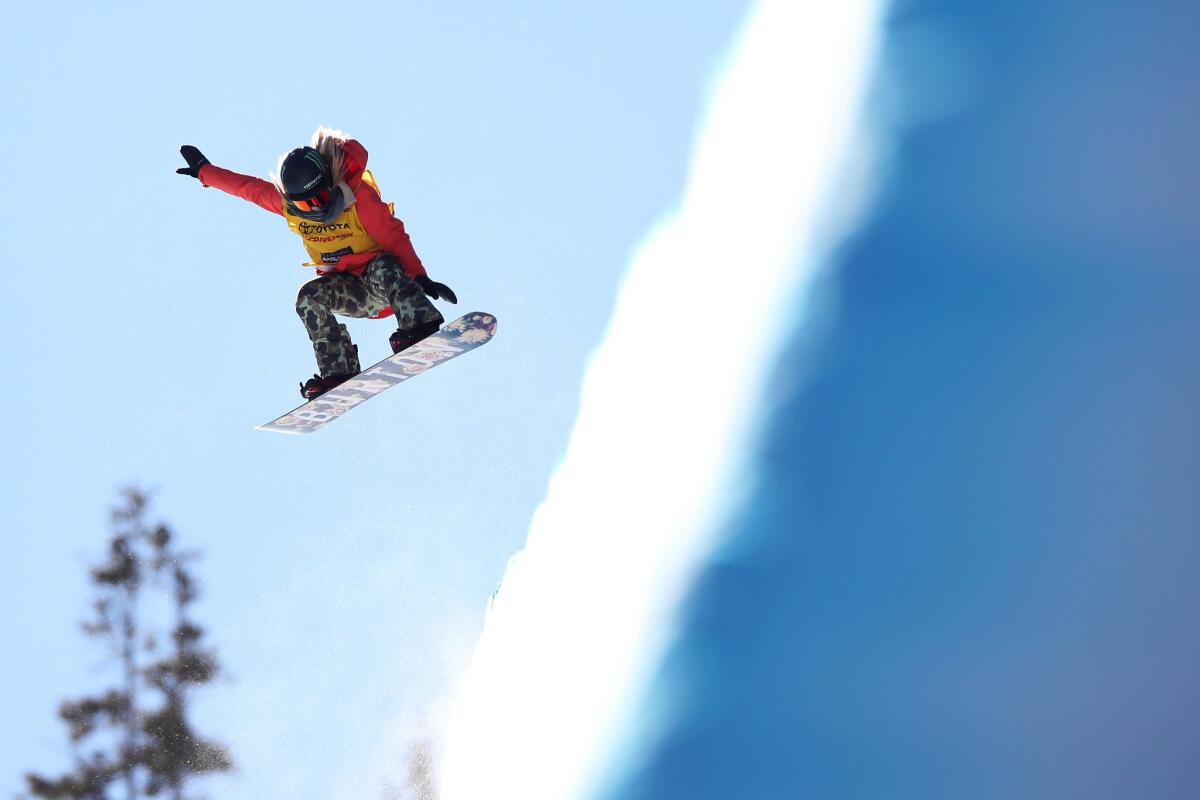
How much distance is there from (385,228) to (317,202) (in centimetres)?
54

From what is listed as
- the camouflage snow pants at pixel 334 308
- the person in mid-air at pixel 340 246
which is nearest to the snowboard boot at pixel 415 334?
the person in mid-air at pixel 340 246

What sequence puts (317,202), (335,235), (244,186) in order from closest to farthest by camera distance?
(317,202), (335,235), (244,186)

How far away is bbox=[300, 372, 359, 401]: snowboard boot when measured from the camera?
34.0 ft

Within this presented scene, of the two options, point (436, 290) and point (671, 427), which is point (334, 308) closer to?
point (436, 290)

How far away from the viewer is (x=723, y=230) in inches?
414

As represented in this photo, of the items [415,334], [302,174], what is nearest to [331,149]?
[302,174]

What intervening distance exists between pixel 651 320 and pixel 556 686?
2912 millimetres

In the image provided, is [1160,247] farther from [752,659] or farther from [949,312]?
[752,659]

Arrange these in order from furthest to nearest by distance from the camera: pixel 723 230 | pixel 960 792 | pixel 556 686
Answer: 1. pixel 723 230
2. pixel 556 686
3. pixel 960 792

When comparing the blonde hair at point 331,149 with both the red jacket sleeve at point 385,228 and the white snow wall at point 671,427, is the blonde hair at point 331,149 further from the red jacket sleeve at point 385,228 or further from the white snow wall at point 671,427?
the white snow wall at point 671,427

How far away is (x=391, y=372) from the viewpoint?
10367mm

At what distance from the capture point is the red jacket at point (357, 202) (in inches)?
389

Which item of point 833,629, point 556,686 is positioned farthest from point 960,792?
point 556,686

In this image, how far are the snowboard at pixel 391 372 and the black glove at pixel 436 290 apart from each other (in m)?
0.21
